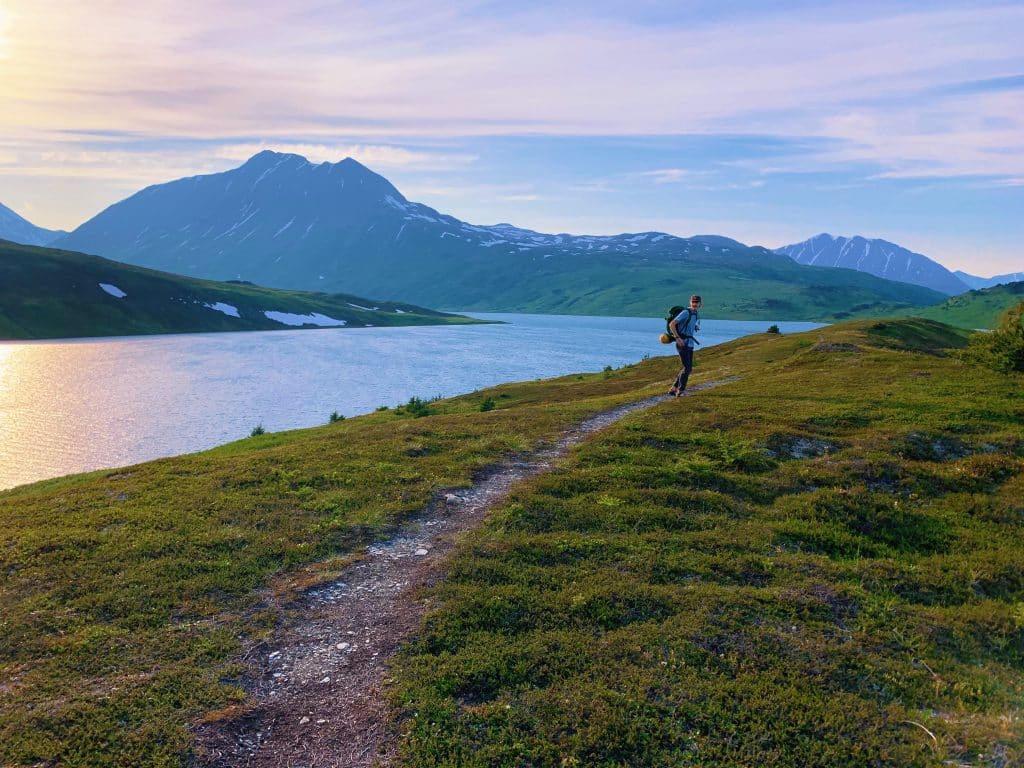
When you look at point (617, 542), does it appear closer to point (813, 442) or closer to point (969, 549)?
point (969, 549)

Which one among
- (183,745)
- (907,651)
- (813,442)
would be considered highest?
(813,442)

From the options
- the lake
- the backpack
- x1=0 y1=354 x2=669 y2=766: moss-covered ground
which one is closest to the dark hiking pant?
the backpack

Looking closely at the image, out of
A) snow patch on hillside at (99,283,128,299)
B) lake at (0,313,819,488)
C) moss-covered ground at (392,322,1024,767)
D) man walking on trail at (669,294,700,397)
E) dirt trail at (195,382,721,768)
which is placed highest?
snow patch on hillside at (99,283,128,299)

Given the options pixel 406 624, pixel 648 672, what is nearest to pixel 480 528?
pixel 406 624

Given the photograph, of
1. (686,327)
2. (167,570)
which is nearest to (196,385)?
(686,327)

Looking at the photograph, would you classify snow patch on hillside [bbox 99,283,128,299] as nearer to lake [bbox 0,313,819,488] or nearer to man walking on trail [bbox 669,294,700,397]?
lake [bbox 0,313,819,488]

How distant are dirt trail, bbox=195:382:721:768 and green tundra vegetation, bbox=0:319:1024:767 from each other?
0.42m

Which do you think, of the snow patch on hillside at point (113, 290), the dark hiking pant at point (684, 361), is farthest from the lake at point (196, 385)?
the snow patch on hillside at point (113, 290)

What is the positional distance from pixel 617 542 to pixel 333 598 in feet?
22.3

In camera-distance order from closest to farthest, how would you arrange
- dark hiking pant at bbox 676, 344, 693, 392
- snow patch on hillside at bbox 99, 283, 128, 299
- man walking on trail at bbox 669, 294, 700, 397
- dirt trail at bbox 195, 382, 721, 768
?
dirt trail at bbox 195, 382, 721, 768, man walking on trail at bbox 669, 294, 700, 397, dark hiking pant at bbox 676, 344, 693, 392, snow patch on hillside at bbox 99, 283, 128, 299

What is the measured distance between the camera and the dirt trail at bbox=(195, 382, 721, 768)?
339 inches

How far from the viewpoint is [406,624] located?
1155 centimetres

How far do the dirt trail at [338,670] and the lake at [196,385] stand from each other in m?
37.7

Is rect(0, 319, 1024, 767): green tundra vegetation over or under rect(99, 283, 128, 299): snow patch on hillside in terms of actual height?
under
